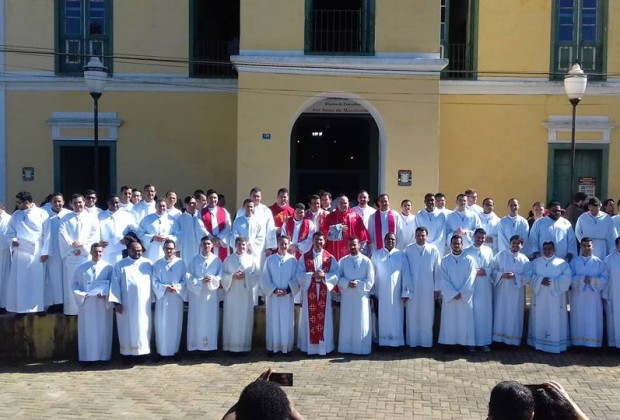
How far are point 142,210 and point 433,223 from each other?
495 cm

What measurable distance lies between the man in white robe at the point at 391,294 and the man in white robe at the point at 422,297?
11 centimetres

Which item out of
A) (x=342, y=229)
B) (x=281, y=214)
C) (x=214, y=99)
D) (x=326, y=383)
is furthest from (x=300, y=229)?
(x=214, y=99)

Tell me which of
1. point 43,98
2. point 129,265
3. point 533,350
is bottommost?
point 533,350

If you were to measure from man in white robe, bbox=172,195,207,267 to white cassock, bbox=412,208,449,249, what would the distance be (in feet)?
12.1

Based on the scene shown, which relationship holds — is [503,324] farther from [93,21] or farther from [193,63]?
[93,21]

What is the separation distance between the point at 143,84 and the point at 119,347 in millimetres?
8029

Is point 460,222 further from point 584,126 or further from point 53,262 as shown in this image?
point 53,262

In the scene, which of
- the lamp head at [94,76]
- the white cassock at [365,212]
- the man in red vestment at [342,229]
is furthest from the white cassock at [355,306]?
the lamp head at [94,76]

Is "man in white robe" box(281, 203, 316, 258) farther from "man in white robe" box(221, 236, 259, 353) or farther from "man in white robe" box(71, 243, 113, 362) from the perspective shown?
"man in white robe" box(71, 243, 113, 362)

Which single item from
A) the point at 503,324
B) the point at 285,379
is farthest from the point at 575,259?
the point at 285,379

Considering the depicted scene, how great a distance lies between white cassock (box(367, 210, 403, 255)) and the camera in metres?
11.6

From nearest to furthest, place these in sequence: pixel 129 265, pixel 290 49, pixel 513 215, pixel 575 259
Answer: pixel 129 265 < pixel 575 259 < pixel 513 215 < pixel 290 49

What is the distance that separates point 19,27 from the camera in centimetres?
1622

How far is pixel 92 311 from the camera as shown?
31.6ft
